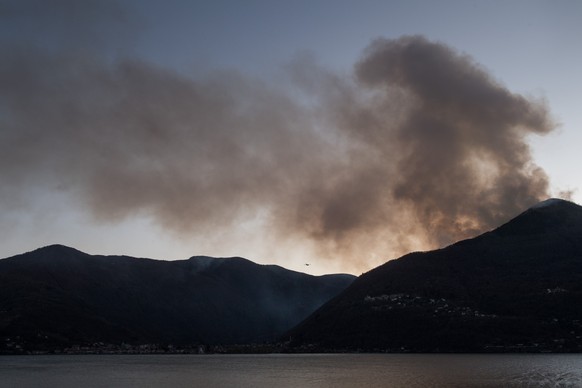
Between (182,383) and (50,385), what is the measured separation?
111ft

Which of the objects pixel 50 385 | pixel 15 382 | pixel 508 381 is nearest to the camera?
pixel 508 381

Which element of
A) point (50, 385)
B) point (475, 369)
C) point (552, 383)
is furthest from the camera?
point (475, 369)

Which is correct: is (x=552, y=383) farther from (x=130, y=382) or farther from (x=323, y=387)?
(x=130, y=382)

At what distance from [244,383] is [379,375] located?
42257mm

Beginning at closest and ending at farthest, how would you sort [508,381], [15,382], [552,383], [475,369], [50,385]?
[552,383] < [508,381] < [50,385] < [15,382] < [475,369]

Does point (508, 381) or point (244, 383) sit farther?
point (244, 383)

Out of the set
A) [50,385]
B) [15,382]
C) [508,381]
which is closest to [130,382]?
[50,385]

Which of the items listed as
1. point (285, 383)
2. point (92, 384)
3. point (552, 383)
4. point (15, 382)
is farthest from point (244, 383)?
point (552, 383)

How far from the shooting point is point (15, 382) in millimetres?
165375

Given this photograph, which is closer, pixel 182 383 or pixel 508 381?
pixel 508 381

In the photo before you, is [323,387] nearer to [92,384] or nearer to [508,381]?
[508,381]

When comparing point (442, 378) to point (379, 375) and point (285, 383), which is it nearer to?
point (379, 375)

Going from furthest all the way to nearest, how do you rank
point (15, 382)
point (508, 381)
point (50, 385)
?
point (15, 382) < point (50, 385) < point (508, 381)

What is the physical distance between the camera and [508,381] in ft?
465
